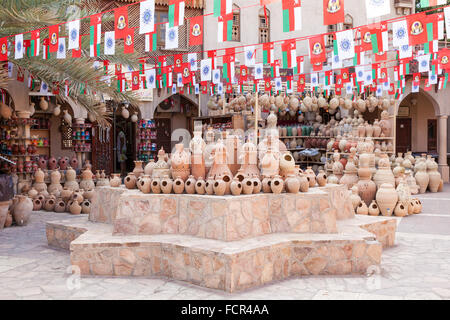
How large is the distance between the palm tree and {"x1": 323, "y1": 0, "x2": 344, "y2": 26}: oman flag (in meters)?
3.71

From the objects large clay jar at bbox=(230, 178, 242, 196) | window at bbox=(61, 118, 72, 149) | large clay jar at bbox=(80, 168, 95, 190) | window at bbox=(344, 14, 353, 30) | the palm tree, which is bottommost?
large clay jar at bbox=(80, 168, 95, 190)

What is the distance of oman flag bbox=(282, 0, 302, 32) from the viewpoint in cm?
557

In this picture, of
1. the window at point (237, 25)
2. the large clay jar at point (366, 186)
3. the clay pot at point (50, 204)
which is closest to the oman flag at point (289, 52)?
the large clay jar at point (366, 186)

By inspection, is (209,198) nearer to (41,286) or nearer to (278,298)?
(278,298)

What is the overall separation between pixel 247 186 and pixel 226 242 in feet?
2.27

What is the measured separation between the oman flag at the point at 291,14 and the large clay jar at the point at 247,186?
74.8 inches

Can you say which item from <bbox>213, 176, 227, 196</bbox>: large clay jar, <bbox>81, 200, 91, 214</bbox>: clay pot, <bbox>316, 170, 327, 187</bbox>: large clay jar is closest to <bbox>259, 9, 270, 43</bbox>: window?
<bbox>81, 200, 91, 214</bbox>: clay pot

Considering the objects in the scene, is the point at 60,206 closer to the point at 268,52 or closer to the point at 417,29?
the point at 268,52

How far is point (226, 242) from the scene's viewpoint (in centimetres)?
454

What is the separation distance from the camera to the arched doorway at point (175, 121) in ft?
54.9

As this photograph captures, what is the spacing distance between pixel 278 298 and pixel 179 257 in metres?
1.04

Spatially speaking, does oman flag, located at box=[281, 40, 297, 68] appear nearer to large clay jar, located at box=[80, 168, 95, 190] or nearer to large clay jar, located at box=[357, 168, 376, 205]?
large clay jar, located at box=[357, 168, 376, 205]

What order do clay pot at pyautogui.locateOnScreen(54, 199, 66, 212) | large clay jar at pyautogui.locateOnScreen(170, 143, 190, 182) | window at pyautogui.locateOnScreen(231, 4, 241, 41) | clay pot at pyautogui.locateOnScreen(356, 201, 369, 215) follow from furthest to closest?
window at pyautogui.locateOnScreen(231, 4, 241, 41), clay pot at pyautogui.locateOnScreen(54, 199, 66, 212), clay pot at pyautogui.locateOnScreen(356, 201, 369, 215), large clay jar at pyautogui.locateOnScreen(170, 143, 190, 182)

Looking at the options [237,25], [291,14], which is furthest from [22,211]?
[237,25]
